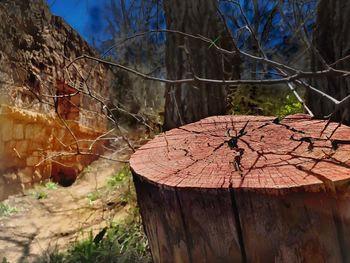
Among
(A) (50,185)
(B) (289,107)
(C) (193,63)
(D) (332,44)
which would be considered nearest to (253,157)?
(D) (332,44)

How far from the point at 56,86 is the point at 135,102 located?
7.74ft

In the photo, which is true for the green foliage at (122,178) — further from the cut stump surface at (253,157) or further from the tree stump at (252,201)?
the tree stump at (252,201)

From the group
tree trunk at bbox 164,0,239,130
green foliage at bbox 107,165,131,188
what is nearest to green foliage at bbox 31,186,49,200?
green foliage at bbox 107,165,131,188

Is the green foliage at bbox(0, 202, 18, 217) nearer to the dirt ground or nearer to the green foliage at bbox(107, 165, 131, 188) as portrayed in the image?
the dirt ground

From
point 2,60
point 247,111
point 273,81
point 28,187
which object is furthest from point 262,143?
point 28,187

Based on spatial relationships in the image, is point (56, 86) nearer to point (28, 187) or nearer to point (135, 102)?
point (28, 187)

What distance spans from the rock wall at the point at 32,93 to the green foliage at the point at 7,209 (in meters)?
0.27

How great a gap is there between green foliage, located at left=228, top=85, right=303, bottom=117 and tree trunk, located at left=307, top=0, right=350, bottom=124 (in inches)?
21.6

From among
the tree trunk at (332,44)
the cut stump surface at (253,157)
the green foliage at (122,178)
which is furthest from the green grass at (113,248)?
the tree trunk at (332,44)

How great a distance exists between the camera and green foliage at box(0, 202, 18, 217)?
3.41 m

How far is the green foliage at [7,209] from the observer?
3414mm

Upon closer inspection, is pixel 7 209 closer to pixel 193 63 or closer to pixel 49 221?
pixel 49 221

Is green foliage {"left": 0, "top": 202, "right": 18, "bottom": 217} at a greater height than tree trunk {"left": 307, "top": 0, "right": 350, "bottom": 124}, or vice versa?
tree trunk {"left": 307, "top": 0, "right": 350, "bottom": 124}

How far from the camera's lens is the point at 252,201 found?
1.00 metres
